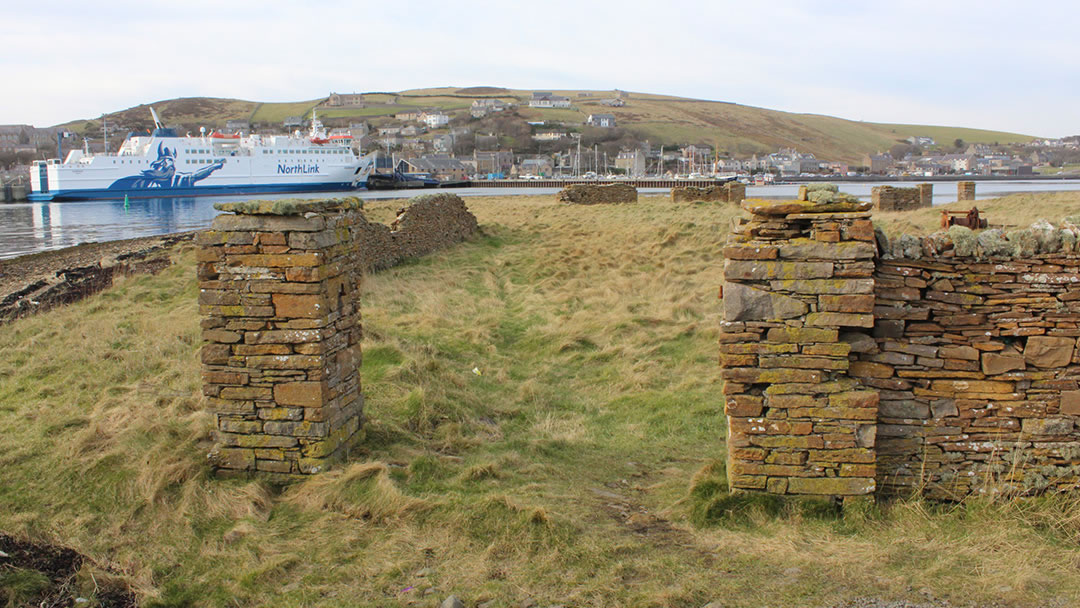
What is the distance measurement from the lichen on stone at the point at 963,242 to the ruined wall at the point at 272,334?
4924 millimetres

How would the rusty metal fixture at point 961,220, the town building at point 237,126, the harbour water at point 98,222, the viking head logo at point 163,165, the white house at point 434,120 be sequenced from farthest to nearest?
the white house at point 434,120
the town building at point 237,126
the viking head logo at point 163,165
the harbour water at point 98,222
the rusty metal fixture at point 961,220

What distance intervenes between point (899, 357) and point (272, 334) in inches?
197

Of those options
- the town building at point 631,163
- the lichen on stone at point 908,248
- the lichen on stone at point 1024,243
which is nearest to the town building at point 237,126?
the town building at point 631,163

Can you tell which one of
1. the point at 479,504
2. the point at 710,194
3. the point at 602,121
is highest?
the point at 602,121

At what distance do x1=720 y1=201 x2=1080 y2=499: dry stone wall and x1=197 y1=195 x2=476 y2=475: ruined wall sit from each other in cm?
334

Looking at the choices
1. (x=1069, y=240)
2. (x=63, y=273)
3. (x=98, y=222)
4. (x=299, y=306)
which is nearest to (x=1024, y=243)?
(x=1069, y=240)

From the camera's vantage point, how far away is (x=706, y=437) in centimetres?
760

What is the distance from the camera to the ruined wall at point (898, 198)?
26000 millimetres

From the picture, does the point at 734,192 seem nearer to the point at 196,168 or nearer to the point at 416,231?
the point at 416,231

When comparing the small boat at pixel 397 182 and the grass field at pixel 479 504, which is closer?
the grass field at pixel 479 504

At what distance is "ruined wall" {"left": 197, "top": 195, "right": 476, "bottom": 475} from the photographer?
6367 mm

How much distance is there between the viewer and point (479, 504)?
5.71 metres

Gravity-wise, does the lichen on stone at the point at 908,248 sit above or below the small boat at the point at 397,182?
below

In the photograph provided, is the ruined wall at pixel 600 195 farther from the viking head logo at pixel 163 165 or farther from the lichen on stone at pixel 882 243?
the viking head logo at pixel 163 165
